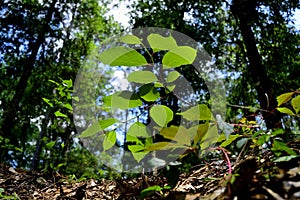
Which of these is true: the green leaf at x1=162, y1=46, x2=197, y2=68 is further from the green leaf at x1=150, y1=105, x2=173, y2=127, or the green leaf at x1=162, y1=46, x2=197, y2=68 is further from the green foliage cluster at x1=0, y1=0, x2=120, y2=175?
the green foliage cluster at x1=0, y1=0, x2=120, y2=175

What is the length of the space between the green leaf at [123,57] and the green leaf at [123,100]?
110 mm

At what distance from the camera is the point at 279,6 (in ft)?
24.8

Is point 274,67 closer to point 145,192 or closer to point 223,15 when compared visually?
point 223,15

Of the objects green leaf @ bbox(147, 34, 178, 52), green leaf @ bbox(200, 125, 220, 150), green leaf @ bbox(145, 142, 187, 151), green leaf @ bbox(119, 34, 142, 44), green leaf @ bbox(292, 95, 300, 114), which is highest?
green leaf @ bbox(119, 34, 142, 44)

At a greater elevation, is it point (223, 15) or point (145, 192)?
point (223, 15)

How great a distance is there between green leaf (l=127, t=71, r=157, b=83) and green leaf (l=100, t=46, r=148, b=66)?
0.06 metres

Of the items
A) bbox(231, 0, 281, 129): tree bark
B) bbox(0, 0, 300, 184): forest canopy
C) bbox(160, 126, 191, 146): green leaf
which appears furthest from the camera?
bbox(0, 0, 300, 184): forest canopy

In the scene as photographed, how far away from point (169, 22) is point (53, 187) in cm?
943

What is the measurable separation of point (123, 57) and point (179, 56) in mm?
135

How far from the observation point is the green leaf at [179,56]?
678 mm

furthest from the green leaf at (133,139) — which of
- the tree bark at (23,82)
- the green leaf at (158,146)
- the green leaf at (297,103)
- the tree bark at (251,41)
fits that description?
the tree bark at (23,82)

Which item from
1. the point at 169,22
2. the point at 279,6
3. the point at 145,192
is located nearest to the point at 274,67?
the point at 279,6

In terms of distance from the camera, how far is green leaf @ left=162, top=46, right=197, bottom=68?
68 cm

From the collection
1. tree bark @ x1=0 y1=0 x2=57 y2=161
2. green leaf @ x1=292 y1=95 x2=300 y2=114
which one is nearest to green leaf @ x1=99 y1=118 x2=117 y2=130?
green leaf @ x1=292 y1=95 x2=300 y2=114
